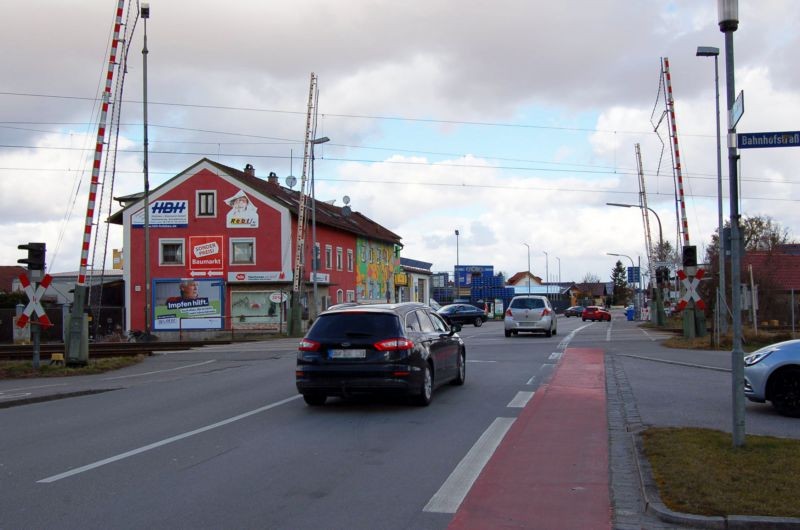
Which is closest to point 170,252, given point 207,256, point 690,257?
point 207,256

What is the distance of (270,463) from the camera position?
799 cm

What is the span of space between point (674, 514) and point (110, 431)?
756cm

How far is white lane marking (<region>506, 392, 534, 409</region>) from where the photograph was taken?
11930 millimetres

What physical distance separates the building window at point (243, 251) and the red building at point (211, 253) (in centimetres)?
6

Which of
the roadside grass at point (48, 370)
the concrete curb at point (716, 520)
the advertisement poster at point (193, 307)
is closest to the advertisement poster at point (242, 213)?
the advertisement poster at point (193, 307)

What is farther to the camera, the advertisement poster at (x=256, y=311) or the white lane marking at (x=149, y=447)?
the advertisement poster at (x=256, y=311)

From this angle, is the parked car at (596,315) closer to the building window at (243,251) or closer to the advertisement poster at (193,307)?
the building window at (243,251)

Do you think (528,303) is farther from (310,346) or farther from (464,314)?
(464,314)

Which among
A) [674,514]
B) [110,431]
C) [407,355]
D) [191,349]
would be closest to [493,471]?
[674,514]

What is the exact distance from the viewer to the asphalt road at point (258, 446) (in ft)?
20.5

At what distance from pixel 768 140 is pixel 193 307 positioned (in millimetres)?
43062

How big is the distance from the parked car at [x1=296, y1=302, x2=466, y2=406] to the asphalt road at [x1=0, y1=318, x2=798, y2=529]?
0.40m

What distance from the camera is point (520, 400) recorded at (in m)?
12.5

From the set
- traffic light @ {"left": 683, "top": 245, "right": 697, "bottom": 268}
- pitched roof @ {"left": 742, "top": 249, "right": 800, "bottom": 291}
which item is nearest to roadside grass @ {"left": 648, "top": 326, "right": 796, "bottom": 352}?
traffic light @ {"left": 683, "top": 245, "right": 697, "bottom": 268}
